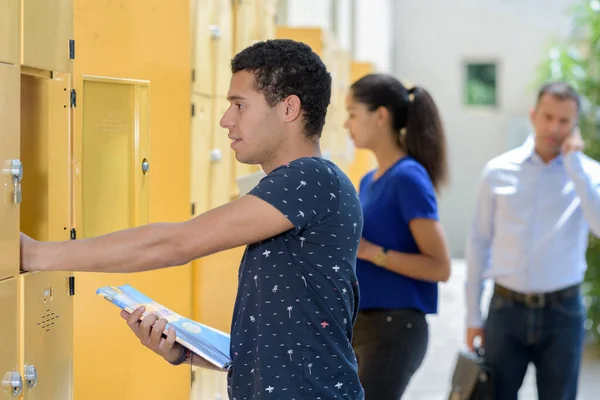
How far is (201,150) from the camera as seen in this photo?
316 cm

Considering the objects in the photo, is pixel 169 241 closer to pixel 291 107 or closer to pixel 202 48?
pixel 291 107

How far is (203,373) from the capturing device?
3.01 m

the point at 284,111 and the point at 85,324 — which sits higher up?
the point at 284,111

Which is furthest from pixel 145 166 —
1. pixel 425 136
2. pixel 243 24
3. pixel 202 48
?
pixel 243 24

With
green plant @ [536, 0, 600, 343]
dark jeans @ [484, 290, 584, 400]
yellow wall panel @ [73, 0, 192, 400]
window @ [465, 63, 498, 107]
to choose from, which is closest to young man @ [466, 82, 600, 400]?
dark jeans @ [484, 290, 584, 400]

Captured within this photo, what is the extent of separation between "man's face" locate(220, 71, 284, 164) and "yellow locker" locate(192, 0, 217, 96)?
4.34ft

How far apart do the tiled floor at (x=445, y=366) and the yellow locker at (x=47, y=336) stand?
14.1ft

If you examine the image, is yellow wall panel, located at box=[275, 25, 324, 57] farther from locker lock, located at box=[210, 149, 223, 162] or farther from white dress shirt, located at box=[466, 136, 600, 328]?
locker lock, located at box=[210, 149, 223, 162]

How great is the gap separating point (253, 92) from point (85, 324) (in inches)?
37.0

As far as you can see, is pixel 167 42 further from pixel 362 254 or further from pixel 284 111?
pixel 284 111

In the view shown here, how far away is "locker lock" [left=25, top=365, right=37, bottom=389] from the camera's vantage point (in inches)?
70.1

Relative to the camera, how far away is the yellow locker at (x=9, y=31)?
1.63m

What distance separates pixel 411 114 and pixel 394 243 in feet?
1.61

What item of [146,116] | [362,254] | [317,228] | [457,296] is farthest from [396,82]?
[457,296]
